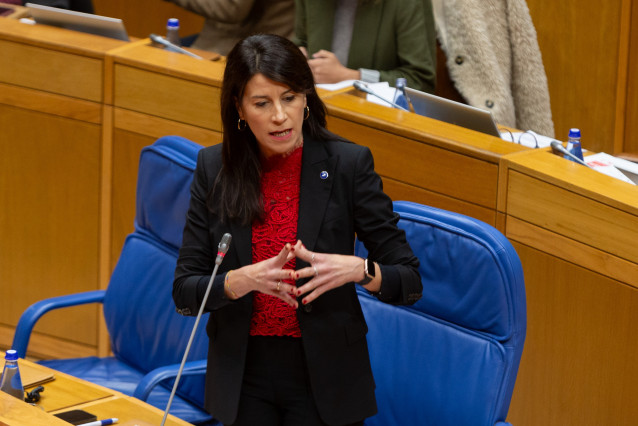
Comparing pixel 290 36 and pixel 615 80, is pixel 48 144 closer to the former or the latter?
pixel 290 36

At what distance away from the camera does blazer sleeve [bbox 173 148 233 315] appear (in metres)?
1.34

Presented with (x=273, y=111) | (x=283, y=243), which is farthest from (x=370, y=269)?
(x=273, y=111)

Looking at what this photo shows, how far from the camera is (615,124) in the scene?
119 inches

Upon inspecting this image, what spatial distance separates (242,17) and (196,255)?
152cm

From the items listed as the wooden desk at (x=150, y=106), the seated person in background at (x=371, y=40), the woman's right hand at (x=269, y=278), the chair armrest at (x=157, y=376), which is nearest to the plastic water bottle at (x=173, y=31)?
the wooden desk at (x=150, y=106)

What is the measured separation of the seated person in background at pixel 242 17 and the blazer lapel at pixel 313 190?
1443mm

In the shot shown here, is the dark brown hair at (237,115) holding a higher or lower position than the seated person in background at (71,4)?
higher

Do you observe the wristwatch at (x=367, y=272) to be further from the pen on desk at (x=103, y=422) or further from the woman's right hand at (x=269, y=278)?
the pen on desk at (x=103, y=422)

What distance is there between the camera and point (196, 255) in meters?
1.38

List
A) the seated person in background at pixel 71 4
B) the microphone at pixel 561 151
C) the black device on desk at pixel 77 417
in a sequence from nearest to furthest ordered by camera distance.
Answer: the black device on desk at pixel 77 417, the microphone at pixel 561 151, the seated person in background at pixel 71 4

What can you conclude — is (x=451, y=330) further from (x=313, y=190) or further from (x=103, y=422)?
(x=103, y=422)

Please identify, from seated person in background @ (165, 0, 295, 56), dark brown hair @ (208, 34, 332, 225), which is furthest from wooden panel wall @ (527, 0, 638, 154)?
dark brown hair @ (208, 34, 332, 225)

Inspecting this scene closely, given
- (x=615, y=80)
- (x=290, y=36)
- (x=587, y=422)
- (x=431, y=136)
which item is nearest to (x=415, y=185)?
(x=431, y=136)

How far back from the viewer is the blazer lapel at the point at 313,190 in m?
1.34
